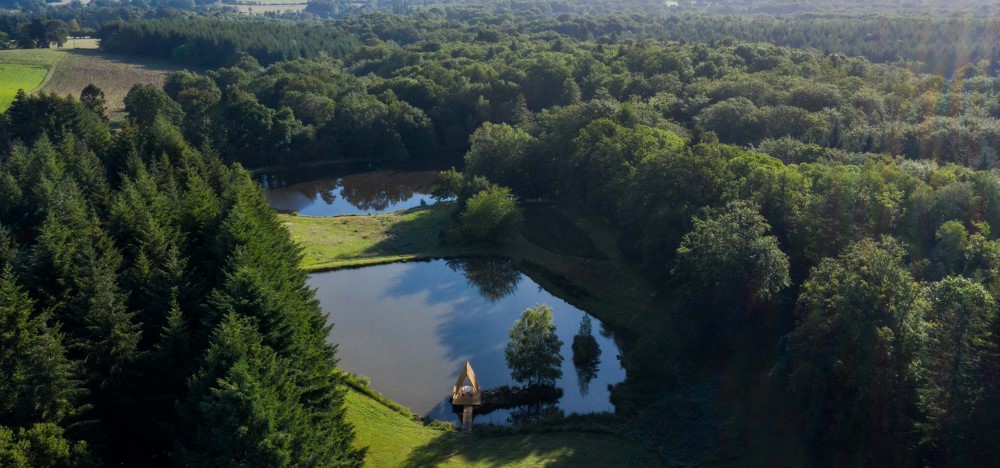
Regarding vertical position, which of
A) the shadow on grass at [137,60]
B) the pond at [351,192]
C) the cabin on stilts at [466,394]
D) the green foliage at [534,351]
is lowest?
the pond at [351,192]

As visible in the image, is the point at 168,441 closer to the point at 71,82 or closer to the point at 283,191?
the point at 283,191

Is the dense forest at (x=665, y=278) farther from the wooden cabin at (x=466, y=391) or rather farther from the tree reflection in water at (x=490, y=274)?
the tree reflection in water at (x=490, y=274)

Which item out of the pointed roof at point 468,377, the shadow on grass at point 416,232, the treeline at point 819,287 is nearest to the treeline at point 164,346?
the pointed roof at point 468,377

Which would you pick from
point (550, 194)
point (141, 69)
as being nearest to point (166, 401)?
point (550, 194)

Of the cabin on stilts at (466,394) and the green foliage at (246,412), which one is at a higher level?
the green foliage at (246,412)

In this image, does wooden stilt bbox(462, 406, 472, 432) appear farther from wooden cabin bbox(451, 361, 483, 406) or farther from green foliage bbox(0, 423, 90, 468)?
green foliage bbox(0, 423, 90, 468)

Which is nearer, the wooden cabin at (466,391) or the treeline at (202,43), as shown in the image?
the wooden cabin at (466,391)

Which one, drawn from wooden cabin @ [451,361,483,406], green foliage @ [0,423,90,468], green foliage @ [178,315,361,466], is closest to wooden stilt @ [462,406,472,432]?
wooden cabin @ [451,361,483,406]
